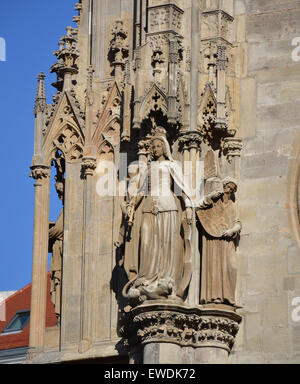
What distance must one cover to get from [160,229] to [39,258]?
94.8 inches

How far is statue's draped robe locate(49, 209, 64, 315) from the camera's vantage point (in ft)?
78.4

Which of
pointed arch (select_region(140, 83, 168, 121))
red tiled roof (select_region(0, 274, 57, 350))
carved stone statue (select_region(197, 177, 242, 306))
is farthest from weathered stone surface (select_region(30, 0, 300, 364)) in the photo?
red tiled roof (select_region(0, 274, 57, 350))

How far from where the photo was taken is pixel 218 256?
2247cm

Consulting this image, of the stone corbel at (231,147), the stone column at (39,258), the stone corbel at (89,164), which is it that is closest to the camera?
the stone corbel at (231,147)

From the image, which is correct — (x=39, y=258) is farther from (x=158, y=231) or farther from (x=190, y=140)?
(x=190, y=140)

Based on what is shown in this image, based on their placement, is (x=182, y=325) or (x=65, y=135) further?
(x=65, y=135)

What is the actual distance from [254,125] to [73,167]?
2.61 meters

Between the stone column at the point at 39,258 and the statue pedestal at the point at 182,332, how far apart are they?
1811 millimetres

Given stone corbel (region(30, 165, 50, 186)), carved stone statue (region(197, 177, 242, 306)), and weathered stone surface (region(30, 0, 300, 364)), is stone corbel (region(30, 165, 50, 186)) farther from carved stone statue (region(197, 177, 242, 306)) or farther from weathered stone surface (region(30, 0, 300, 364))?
carved stone statue (region(197, 177, 242, 306))

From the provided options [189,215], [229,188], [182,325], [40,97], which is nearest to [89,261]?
[189,215]

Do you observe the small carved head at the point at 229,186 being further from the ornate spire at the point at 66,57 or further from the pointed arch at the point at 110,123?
the ornate spire at the point at 66,57

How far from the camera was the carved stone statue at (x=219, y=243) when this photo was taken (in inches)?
878

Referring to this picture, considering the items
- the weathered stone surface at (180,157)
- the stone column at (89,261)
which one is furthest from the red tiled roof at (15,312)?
the stone column at (89,261)
